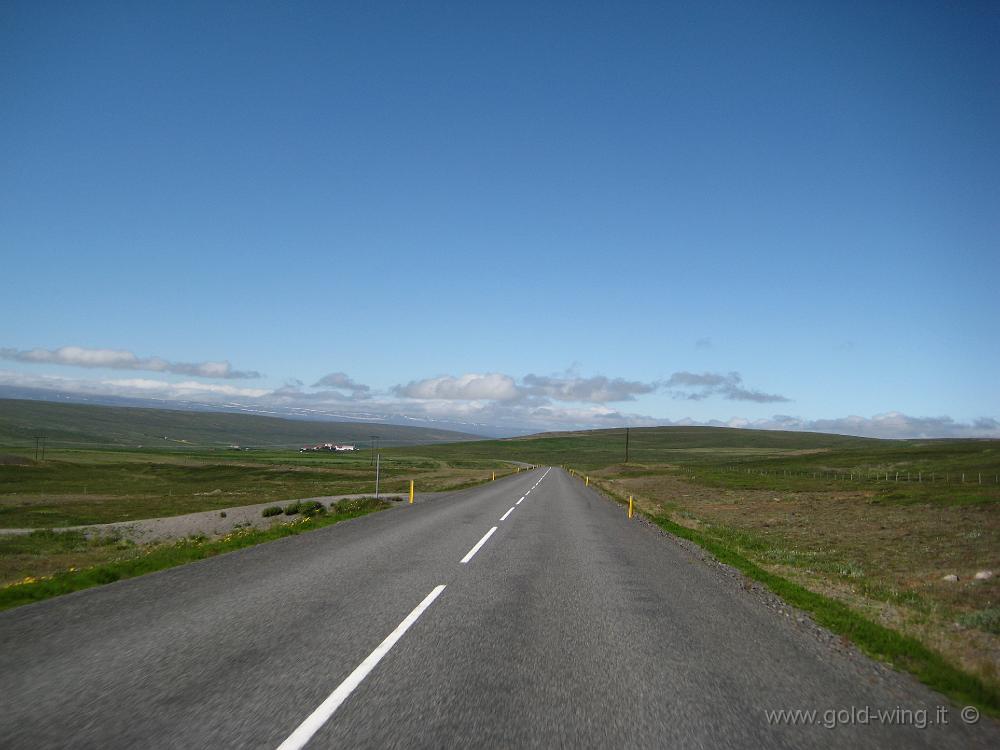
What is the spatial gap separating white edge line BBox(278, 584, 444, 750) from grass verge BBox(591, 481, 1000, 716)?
18.7 feet

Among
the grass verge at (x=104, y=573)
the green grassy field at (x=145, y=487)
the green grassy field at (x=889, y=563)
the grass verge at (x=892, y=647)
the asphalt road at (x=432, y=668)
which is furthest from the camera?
the green grassy field at (x=145, y=487)

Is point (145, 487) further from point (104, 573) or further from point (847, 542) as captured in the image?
point (847, 542)

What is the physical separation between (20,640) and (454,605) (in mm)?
5132

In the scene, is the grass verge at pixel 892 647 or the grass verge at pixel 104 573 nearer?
the grass verge at pixel 892 647

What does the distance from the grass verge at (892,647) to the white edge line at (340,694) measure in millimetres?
5698

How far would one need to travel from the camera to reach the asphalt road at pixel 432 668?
4625 millimetres

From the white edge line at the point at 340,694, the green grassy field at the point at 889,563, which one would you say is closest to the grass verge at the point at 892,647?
the green grassy field at the point at 889,563

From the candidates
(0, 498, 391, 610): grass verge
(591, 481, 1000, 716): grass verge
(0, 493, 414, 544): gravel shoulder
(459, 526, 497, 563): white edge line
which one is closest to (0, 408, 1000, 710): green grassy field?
(591, 481, 1000, 716): grass verge

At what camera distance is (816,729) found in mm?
4945

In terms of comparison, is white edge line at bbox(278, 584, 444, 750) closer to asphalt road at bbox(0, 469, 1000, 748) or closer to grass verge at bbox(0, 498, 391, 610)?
asphalt road at bbox(0, 469, 1000, 748)

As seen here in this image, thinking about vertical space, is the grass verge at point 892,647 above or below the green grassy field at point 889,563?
above

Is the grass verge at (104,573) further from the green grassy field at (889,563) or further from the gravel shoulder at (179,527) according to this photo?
the gravel shoulder at (179,527)

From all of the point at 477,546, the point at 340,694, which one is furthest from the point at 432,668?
the point at 477,546

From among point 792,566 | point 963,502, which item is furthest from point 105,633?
point 963,502
